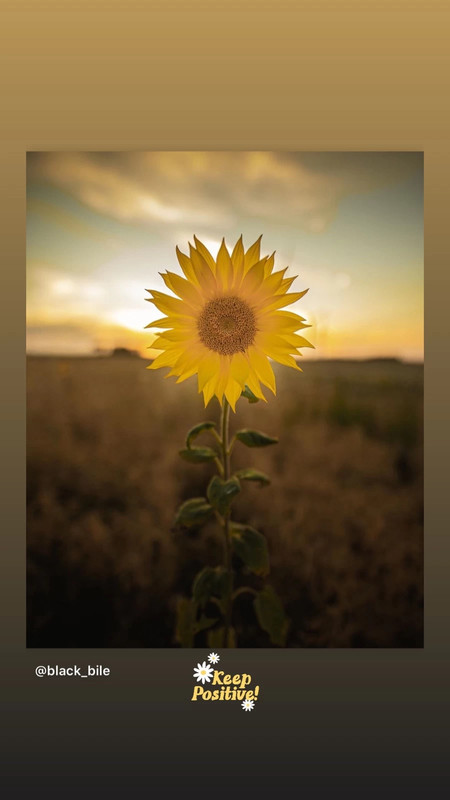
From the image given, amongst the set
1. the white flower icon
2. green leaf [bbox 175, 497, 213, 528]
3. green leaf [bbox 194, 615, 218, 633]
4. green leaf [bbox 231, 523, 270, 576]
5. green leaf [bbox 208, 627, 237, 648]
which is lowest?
the white flower icon

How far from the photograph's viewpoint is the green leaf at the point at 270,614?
1210 mm

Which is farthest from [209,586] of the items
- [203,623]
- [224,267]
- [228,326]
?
[224,267]

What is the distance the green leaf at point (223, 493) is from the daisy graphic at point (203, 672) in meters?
0.39

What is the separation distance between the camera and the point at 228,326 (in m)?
1.16

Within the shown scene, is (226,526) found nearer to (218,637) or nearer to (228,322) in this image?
(218,637)

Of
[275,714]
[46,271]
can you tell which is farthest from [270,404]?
[275,714]

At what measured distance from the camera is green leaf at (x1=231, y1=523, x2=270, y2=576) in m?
1.18

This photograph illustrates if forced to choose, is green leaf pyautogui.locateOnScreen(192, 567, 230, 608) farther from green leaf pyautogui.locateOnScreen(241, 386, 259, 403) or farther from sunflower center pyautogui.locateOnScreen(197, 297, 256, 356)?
sunflower center pyautogui.locateOnScreen(197, 297, 256, 356)

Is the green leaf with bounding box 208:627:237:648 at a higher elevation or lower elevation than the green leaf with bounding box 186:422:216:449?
lower

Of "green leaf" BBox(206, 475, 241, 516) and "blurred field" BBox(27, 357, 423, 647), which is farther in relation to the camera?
"blurred field" BBox(27, 357, 423, 647)

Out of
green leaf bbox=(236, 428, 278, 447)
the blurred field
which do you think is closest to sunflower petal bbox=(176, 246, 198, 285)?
the blurred field

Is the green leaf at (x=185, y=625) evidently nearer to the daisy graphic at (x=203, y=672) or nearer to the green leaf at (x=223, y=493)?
the daisy graphic at (x=203, y=672)

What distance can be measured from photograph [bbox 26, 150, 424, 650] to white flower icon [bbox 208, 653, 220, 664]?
3 centimetres

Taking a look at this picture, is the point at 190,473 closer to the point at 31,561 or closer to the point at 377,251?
the point at 31,561
